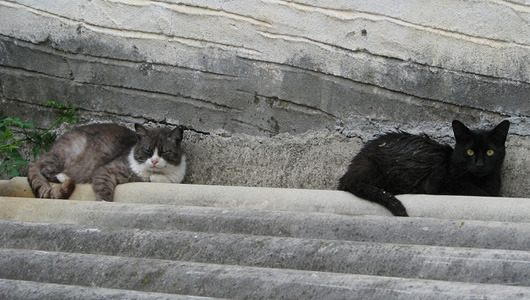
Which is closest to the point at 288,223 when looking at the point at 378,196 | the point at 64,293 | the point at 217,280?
the point at 217,280

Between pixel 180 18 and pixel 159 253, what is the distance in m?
2.09

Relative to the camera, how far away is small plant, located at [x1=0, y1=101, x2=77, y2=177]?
4355mm

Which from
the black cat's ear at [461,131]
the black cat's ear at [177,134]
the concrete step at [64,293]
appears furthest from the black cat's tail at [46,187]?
the black cat's ear at [461,131]

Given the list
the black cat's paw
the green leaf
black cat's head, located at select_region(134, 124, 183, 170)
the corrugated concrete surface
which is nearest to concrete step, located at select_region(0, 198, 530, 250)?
the corrugated concrete surface

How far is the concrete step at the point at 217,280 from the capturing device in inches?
78.0

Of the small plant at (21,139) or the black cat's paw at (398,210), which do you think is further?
the small plant at (21,139)

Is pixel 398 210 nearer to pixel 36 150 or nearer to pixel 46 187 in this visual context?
pixel 46 187

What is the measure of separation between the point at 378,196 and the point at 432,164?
723 millimetres

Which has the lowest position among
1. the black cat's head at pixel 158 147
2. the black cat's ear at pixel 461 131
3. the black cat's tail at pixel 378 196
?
the black cat's head at pixel 158 147

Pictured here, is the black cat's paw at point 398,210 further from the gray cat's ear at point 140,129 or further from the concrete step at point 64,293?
the gray cat's ear at point 140,129

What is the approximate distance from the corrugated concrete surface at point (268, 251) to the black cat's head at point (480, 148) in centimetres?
76

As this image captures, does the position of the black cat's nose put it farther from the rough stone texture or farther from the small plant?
the small plant

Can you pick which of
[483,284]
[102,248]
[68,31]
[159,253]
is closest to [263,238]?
[159,253]

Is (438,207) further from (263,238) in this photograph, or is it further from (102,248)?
(102,248)
